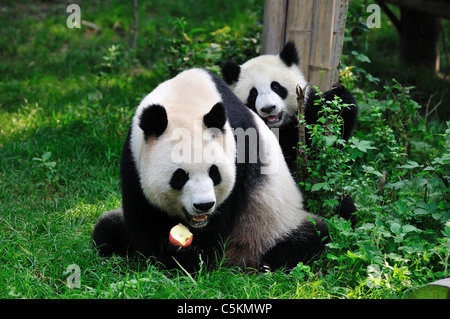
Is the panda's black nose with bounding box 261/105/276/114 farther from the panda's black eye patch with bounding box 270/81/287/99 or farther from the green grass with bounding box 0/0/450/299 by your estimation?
the green grass with bounding box 0/0/450/299

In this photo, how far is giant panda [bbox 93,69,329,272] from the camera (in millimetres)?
3693

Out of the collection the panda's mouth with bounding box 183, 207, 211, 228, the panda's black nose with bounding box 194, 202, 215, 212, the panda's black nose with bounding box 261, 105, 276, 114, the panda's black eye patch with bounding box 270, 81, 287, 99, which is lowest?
the panda's mouth with bounding box 183, 207, 211, 228

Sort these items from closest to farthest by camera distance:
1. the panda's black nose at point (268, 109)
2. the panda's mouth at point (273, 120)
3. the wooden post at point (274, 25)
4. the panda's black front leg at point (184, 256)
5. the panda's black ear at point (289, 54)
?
the panda's black front leg at point (184, 256)
the panda's black nose at point (268, 109)
the panda's mouth at point (273, 120)
the panda's black ear at point (289, 54)
the wooden post at point (274, 25)

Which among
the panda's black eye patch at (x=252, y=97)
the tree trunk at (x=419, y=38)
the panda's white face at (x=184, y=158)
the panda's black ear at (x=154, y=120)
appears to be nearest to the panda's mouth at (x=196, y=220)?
the panda's white face at (x=184, y=158)

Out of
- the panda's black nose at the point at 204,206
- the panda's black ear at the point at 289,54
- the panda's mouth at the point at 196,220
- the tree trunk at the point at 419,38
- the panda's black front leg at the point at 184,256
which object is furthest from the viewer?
the tree trunk at the point at 419,38

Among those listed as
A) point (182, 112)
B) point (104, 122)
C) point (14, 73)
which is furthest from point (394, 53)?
point (182, 112)

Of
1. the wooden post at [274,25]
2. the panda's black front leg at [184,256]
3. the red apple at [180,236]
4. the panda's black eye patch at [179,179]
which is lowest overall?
the panda's black front leg at [184,256]

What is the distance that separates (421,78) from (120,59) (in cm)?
498

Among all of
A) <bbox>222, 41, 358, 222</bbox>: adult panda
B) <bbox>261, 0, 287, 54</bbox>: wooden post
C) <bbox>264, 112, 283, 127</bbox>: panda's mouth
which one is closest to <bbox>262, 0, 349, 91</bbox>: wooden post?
<bbox>261, 0, 287, 54</bbox>: wooden post

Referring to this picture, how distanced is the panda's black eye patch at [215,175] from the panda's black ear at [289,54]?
2.27 meters

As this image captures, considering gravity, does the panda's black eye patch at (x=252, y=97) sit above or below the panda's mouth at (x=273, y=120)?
above

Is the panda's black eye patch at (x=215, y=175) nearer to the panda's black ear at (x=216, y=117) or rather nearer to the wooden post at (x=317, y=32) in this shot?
the panda's black ear at (x=216, y=117)

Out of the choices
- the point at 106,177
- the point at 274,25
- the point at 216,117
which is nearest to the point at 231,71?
the point at 274,25

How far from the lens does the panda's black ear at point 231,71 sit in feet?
18.6
